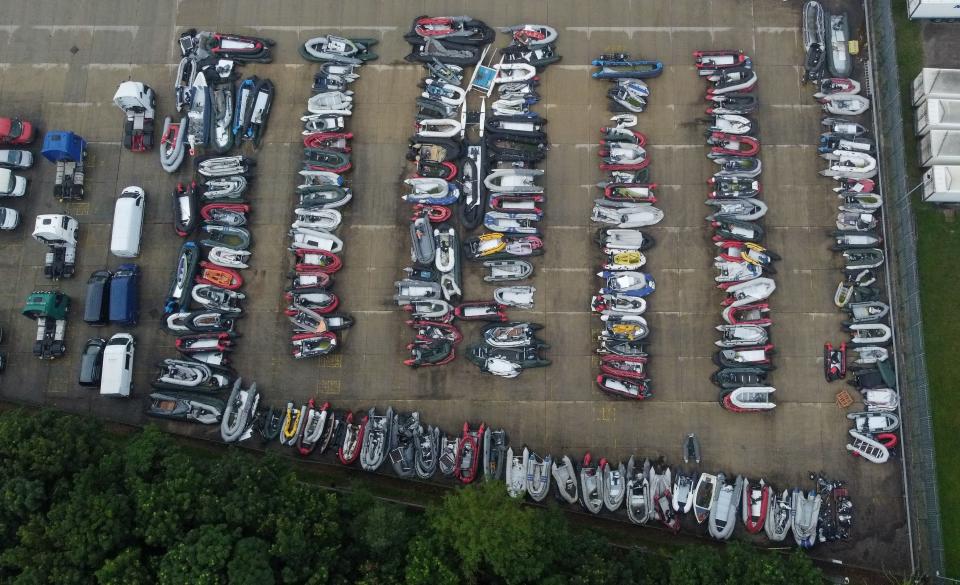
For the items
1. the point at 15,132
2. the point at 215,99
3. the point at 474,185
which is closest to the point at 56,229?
the point at 15,132

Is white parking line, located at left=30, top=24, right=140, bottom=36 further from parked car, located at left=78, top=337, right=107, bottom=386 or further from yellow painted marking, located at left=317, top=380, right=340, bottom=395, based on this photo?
yellow painted marking, located at left=317, top=380, right=340, bottom=395

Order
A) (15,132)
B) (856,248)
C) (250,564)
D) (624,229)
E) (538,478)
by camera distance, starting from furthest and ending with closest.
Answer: (15,132)
(624,229)
(856,248)
(538,478)
(250,564)

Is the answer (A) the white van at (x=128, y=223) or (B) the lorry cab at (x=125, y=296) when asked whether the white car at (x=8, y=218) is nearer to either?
(A) the white van at (x=128, y=223)

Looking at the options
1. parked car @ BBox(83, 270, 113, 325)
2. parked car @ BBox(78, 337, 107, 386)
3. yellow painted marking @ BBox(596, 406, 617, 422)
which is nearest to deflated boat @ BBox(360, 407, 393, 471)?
yellow painted marking @ BBox(596, 406, 617, 422)

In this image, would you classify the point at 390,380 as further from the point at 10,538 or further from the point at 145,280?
the point at 10,538

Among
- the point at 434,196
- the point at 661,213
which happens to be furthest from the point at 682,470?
the point at 434,196

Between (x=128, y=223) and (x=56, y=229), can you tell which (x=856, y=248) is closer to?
(x=128, y=223)
